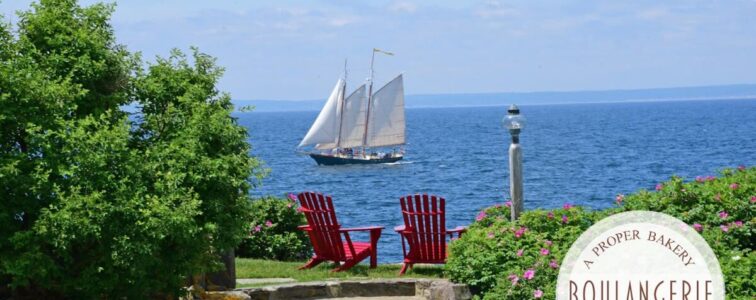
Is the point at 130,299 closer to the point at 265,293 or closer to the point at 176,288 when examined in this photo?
the point at 176,288

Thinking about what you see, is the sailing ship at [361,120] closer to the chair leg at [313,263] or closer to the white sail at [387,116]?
the white sail at [387,116]

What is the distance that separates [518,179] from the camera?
39.4 feet

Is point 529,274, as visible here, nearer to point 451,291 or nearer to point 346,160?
point 451,291

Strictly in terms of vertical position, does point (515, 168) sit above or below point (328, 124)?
above

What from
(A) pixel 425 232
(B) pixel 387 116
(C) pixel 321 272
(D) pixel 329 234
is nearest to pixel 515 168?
(A) pixel 425 232

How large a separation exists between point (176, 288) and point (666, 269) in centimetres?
414

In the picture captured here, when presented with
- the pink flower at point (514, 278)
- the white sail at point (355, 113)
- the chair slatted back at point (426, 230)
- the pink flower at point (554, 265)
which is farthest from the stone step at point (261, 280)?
the white sail at point (355, 113)

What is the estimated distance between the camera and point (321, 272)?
45.1 feet

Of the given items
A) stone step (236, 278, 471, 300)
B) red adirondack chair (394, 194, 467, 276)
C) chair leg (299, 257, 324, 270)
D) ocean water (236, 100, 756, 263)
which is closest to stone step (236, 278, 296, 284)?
stone step (236, 278, 471, 300)

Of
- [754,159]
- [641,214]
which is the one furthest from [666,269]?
[754,159]

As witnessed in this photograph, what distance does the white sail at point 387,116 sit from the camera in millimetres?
78188

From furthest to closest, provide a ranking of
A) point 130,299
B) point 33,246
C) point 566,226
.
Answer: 1. point 566,226
2. point 130,299
3. point 33,246

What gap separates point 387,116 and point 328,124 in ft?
14.5

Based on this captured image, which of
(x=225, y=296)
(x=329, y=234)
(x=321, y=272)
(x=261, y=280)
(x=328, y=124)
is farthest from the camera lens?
(x=328, y=124)
